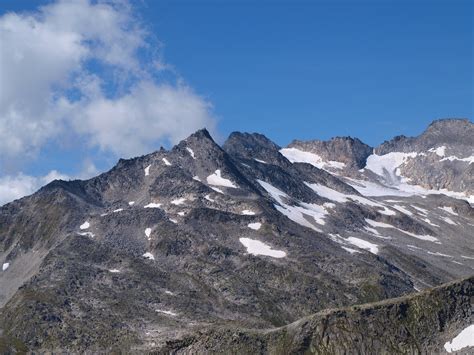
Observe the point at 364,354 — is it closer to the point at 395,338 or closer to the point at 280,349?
the point at 395,338

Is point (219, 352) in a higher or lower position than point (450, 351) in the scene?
higher

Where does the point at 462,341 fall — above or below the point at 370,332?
below

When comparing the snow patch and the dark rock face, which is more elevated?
the dark rock face

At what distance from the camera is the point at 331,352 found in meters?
190

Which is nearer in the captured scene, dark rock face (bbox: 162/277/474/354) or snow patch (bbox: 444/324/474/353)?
snow patch (bbox: 444/324/474/353)

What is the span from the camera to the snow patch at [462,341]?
7229 inches

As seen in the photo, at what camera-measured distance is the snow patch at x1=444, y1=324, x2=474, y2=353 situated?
18362 centimetres

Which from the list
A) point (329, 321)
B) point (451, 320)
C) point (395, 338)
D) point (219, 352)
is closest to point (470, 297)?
point (451, 320)

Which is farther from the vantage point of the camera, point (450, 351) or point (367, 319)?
point (367, 319)

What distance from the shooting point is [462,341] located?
7343 inches

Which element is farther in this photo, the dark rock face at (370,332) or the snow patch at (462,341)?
the dark rock face at (370,332)

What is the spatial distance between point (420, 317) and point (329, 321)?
24.2 m

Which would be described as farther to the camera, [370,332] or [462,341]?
[370,332]

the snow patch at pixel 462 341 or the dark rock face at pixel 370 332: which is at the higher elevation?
the dark rock face at pixel 370 332
